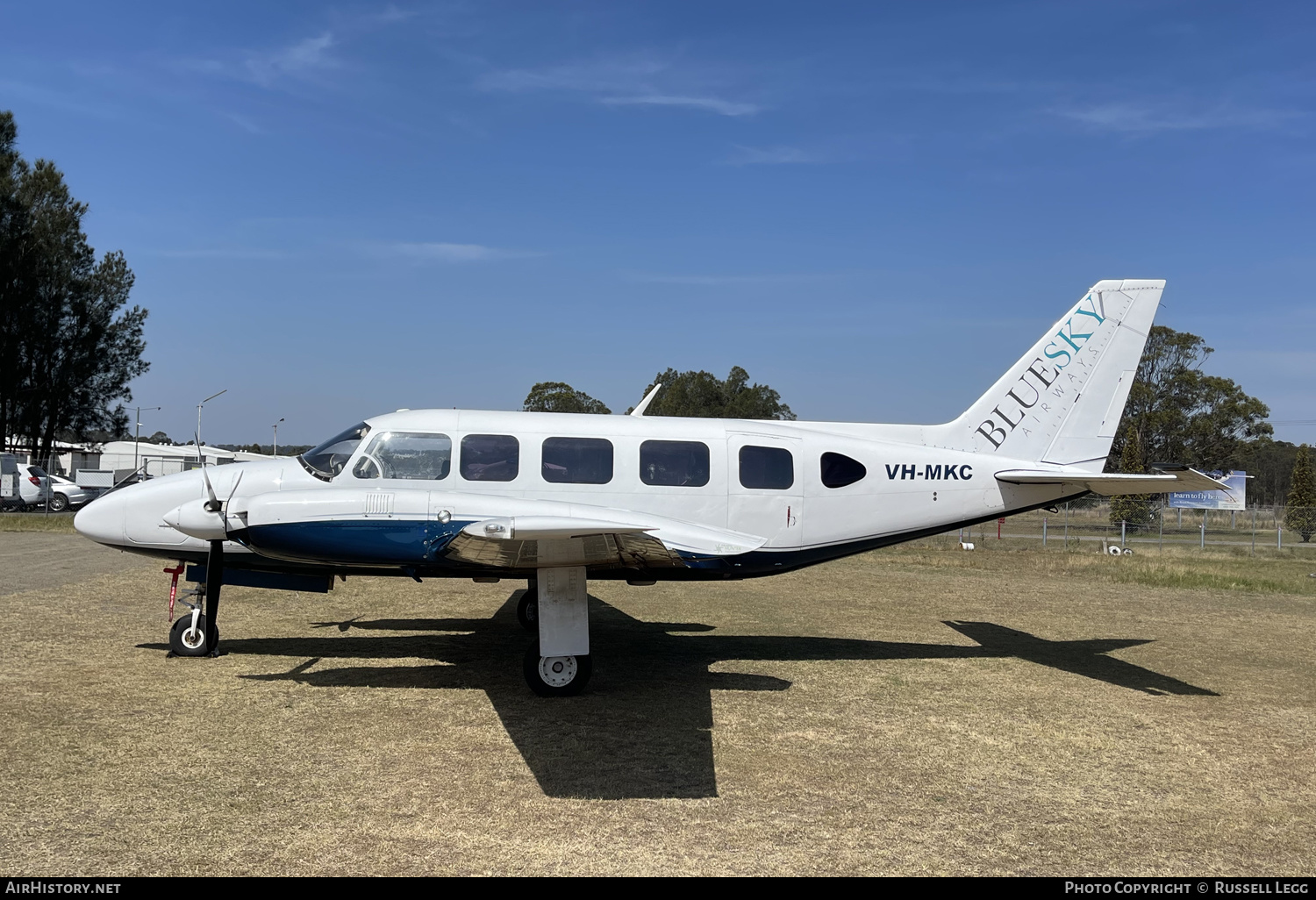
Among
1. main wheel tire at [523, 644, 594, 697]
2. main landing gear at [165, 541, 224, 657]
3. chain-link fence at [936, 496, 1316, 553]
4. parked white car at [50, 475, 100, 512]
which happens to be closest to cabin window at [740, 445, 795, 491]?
main wheel tire at [523, 644, 594, 697]

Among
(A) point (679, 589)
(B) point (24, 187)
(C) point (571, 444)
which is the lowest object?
(A) point (679, 589)

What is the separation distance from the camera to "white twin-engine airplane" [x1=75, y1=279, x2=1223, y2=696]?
7.82 meters

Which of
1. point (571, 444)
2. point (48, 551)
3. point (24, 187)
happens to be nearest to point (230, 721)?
point (571, 444)

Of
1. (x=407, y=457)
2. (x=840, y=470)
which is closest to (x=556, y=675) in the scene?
(x=407, y=457)

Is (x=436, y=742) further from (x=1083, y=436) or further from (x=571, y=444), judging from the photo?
(x=1083, y=436)

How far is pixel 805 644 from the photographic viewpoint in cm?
1155

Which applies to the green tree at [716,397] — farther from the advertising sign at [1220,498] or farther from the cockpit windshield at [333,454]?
the cockpit windshield at [333,454]

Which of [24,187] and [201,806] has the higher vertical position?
[24,187]

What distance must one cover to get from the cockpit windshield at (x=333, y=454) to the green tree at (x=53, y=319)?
37767 millimetres

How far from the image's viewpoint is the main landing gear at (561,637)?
8.27 meters

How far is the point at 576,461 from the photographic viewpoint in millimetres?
9516

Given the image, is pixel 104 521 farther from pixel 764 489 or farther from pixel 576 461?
pixel 764 489

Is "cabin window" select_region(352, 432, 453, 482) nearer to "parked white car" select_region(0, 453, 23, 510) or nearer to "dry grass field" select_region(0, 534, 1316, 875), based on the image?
"dry grass field" select_region(0, 534, 1316, 875)

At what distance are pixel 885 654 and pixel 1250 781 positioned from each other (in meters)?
4.65
